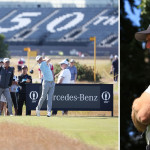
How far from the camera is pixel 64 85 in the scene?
7.05m

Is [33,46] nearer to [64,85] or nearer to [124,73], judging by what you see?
[64,85]

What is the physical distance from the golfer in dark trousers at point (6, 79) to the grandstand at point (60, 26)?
0.18 metres

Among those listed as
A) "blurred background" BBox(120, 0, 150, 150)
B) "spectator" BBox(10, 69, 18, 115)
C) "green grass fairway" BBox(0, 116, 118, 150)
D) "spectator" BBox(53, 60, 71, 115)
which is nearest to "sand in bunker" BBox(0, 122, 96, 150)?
"green grass fairway" BBox(0, 116, 118, 150)

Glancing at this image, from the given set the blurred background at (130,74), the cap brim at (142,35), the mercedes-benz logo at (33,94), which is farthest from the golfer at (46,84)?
the blurred background at (130,74)

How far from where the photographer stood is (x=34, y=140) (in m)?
6.58

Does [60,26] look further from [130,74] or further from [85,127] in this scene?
[130,74]

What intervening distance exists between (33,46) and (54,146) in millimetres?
1281

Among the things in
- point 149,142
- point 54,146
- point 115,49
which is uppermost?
point 115,49

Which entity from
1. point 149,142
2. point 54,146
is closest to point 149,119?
point 149,142

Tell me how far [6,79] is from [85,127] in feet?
3.66

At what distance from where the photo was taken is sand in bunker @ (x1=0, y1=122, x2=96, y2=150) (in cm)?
653

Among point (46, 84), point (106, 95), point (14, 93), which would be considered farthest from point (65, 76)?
point (14, 93)

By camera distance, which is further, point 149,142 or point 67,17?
point 67,17

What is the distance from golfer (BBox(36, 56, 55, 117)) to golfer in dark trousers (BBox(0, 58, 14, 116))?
344 mm
